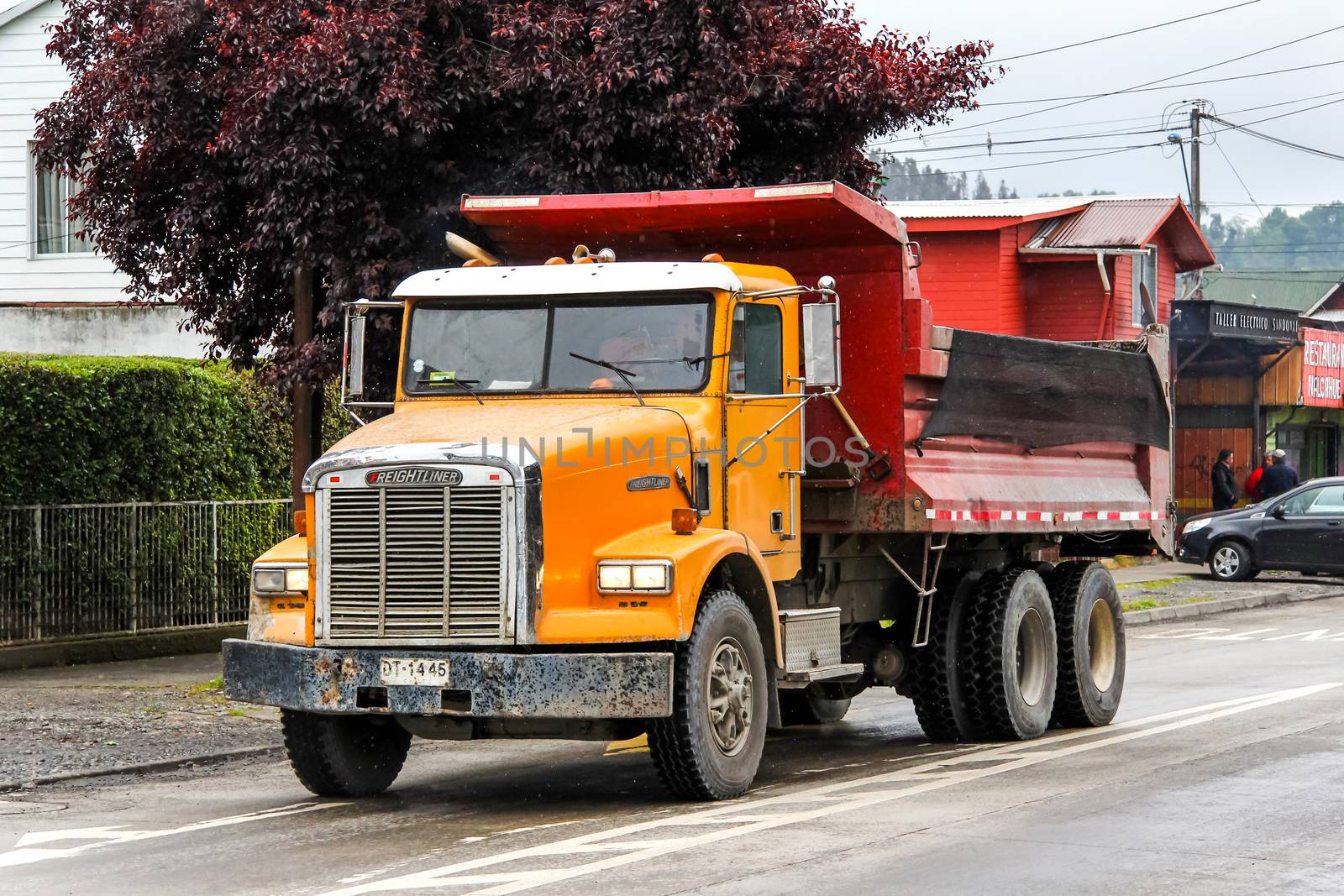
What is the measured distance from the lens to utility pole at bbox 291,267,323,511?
13.5 m

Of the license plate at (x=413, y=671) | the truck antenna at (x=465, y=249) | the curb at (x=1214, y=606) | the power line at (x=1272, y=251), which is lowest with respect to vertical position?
the curb at (x=1214, y=606)

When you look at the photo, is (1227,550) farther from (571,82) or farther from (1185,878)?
(1185,878)

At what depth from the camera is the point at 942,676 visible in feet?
39.7

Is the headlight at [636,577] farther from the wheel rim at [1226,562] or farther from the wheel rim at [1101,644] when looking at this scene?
the wheel rim at [1226,562]

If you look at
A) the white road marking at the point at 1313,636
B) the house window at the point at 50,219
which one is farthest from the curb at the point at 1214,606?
the house window at the point at 50,219

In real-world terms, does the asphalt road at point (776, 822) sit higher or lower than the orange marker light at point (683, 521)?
lower

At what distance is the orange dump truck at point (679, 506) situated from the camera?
8.85 m

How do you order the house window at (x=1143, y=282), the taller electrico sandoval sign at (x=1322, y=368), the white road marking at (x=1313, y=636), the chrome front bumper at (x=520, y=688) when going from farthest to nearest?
the taller electrico sandoval sign at (x=1322, y=368), the house window at (x=1143, y=282), the white road marking at (x=1313, y=636), the chrome front bumper at (x=520, y=688)

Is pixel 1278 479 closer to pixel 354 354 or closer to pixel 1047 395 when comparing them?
pixel 1047 395

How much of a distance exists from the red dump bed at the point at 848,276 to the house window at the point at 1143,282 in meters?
23.2

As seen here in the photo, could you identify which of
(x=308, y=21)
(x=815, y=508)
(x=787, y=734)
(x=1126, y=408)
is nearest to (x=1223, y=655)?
(x=1126, y=408)

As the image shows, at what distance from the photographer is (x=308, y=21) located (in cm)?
1301

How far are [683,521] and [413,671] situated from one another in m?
1.55

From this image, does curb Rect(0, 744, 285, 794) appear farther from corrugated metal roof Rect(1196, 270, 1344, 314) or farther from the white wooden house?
corrugated metal roof Rect(1196, 270, 1344, 314)
